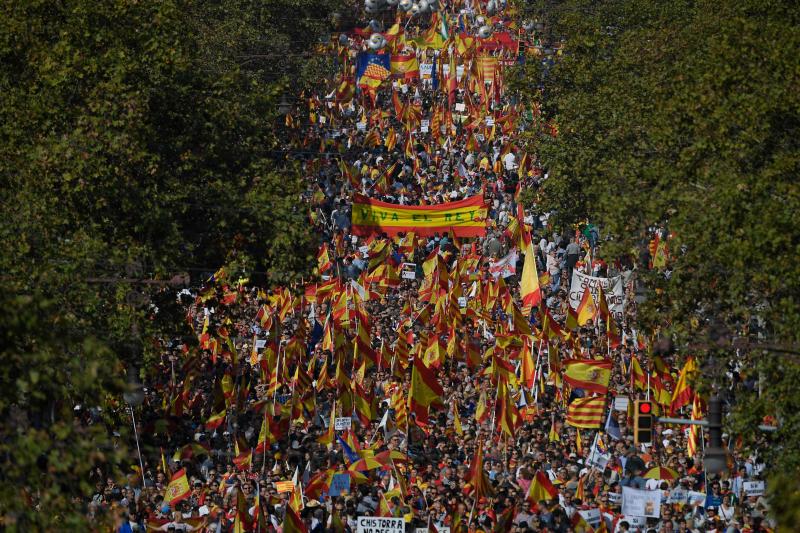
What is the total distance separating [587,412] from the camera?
28234 millimetres

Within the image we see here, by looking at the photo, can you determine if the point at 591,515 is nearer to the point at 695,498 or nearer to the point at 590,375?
the point at 695,498

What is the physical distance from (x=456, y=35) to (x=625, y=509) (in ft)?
201

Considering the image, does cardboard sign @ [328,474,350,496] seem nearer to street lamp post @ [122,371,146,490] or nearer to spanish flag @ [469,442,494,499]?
spanish flag @ [469,442,494,499]

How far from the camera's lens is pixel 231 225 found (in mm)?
29750

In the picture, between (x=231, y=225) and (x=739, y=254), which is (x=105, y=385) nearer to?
(x=739, y=254)

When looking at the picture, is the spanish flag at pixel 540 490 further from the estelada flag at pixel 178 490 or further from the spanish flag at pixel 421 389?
the estelada flag at pixel 178 490

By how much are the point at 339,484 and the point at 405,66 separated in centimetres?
4827

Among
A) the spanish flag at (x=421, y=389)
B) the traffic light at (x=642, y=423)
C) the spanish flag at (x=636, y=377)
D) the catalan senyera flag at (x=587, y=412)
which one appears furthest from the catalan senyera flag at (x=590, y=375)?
the traffic light at (x=642, y=423)

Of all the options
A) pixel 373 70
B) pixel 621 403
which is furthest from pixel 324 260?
pixel 373 70

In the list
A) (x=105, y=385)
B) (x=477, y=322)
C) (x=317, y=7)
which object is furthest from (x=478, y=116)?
(x=105, y=385)

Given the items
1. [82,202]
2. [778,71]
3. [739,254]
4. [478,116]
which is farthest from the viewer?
[478,116]

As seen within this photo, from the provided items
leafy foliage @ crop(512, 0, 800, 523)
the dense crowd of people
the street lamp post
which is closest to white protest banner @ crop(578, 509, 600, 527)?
the dense crowd of people

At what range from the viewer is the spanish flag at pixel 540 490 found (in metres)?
24.0

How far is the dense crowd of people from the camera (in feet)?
79.5
